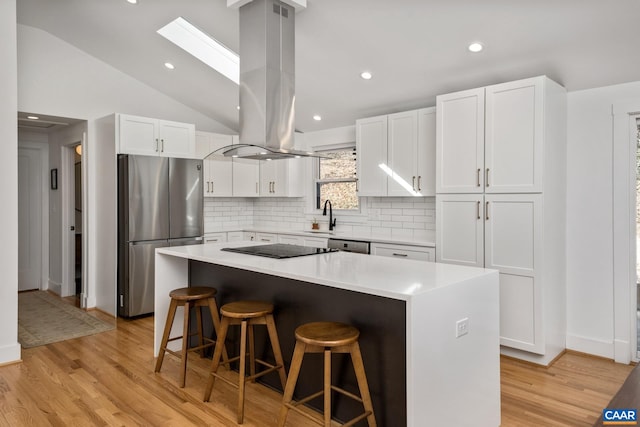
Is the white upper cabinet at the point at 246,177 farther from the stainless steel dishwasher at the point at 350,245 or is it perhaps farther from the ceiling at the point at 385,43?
the stainless steel dishwasher at the point at 350,245

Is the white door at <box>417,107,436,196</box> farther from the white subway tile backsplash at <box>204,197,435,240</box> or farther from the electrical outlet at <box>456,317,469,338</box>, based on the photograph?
the electrical outlet at <box>456,317,469,338</box>

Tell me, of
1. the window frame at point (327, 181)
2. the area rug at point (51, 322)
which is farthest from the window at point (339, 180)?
the area rug at point (51, 322)

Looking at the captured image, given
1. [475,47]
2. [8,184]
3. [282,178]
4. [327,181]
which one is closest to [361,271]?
[475,47]

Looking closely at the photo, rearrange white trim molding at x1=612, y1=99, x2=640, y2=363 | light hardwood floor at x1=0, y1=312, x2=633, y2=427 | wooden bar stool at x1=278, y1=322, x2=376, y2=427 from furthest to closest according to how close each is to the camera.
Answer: white trim molding at x1=612, y1=99, x2=640, y2=363 → light hardwood floor at x1=0, y1=312, x2=633, y2=427 → wooden bar stool at x1=278, y1=322, x2=376, y2=427

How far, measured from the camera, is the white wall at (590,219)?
3529mm

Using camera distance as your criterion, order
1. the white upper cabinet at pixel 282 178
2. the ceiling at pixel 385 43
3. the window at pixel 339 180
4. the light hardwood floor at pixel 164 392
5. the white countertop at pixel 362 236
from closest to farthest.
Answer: the light hardwood floor at pixel 164 392 → the ceiling at pixel 385 43 → the white countertop at pixel 362 236 → the window at pixel 339 180 → the white upper cabinet at pixel 282 178

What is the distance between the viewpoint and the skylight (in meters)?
4.42

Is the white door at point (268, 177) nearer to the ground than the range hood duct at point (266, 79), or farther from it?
nearer to the ground

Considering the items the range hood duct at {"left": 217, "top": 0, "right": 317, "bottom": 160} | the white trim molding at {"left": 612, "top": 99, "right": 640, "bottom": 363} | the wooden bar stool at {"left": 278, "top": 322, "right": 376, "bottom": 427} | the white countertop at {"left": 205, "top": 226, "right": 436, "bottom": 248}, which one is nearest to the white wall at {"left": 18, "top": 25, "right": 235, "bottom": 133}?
the white countertop at {"left": 205, "top": 226, "right": 436, "bottom": 248}

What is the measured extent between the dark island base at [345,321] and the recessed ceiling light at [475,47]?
87.9 inches

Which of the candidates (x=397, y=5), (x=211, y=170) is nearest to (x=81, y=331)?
(x=211, y=170)

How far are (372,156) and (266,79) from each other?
5.97 feet

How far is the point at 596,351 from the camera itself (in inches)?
142

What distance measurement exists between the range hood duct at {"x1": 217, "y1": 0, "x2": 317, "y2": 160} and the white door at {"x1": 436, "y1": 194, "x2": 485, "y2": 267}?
1.41 meters
